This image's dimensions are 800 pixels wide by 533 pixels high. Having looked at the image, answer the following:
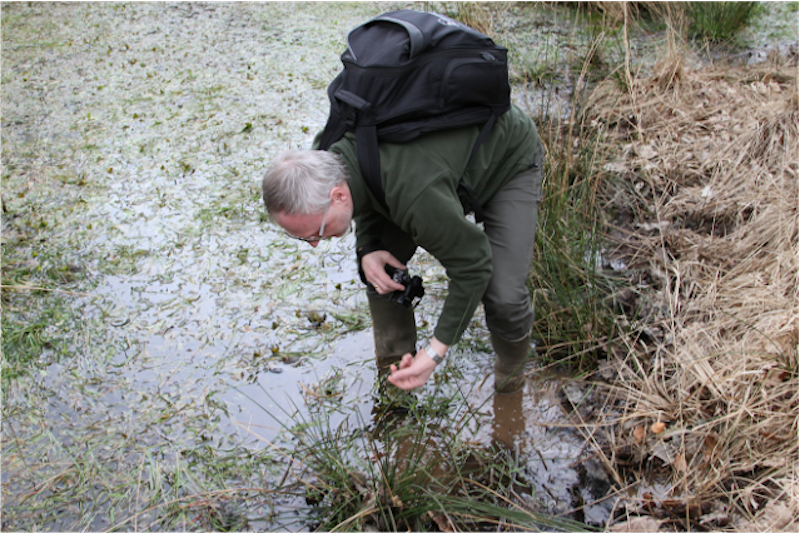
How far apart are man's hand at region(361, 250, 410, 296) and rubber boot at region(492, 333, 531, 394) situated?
53 cm

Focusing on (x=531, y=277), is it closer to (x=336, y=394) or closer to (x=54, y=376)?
(x=336, y=394)

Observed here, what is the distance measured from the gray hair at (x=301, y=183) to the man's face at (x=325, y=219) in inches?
0.8

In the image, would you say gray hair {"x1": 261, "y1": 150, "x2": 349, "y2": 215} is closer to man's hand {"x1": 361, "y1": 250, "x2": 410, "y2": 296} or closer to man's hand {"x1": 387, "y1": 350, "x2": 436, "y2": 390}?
man's hand {"x1": 361, "y1": 250, "x2": 410, "y2": 296}

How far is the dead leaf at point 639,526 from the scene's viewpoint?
1869 mm

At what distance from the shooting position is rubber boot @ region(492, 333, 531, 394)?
7.42 ft

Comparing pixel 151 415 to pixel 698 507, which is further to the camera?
pixel 151 415

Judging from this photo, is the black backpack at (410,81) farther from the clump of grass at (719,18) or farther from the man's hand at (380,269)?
→ the clump of grass at (719,18)

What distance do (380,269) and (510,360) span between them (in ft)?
2.39

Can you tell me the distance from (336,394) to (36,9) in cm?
593

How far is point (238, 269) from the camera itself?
3.09 metres

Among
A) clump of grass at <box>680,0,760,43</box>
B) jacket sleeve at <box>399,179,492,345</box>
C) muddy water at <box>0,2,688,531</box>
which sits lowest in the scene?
muddy water at <box>0,2,688,531</box>

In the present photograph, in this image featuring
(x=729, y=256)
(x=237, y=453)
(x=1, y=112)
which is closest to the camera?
(x=237, y=453)

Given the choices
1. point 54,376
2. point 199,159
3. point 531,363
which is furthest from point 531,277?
point 199,159

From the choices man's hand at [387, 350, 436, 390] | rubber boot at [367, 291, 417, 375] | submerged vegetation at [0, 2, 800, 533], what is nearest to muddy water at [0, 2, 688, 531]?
submerged vegetation at [0, 2, 800, 533]
